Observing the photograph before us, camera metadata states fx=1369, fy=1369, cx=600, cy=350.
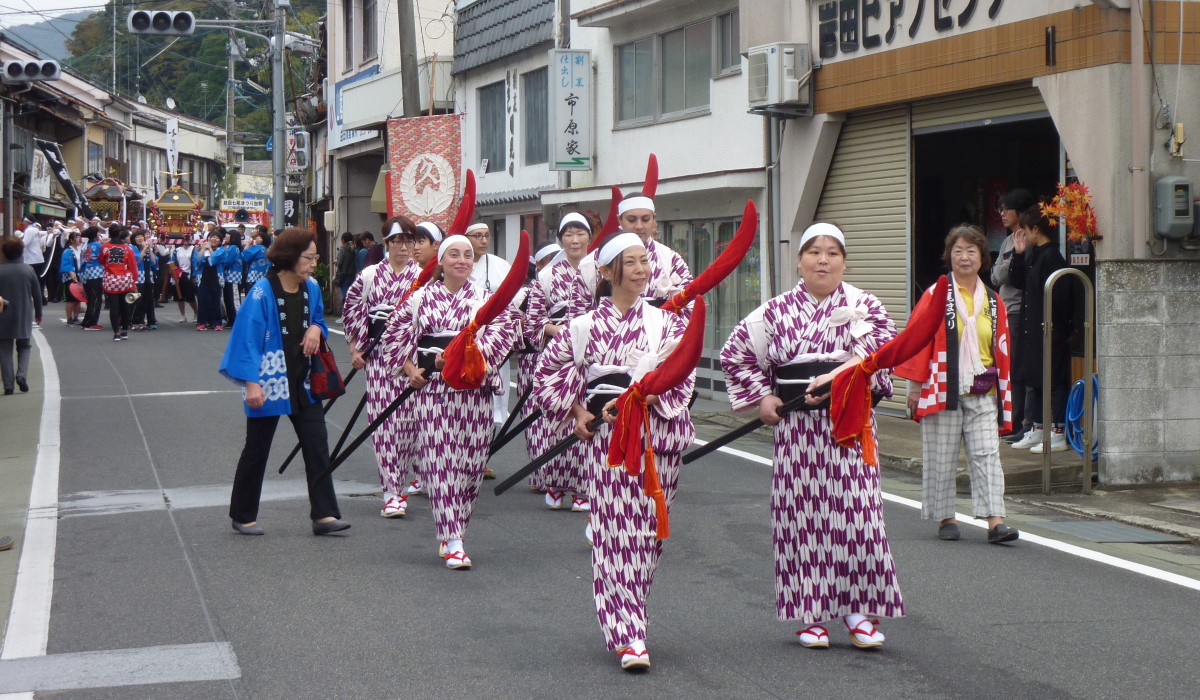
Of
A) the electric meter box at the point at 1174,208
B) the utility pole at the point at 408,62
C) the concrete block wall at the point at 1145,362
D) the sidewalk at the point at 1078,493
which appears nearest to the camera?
the sidewalk at the point at 1078,493

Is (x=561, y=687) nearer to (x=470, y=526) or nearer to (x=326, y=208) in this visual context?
(x=470, y=526)

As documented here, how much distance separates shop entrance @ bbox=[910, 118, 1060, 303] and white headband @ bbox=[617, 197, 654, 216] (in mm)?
6329

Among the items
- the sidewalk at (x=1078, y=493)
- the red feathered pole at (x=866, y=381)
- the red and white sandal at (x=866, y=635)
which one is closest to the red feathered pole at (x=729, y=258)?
the red feathered pole at (x=866, y=381)

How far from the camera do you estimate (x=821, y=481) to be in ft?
18.0

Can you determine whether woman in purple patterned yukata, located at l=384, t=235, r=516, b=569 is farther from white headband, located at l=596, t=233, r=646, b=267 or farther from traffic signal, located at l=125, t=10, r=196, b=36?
traffic signal, located at l=125, t=10, r=196, b=36

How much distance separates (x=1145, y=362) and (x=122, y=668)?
7.58 m

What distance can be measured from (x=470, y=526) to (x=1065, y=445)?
16.8ft

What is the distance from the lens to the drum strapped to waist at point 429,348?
7562 millimetres

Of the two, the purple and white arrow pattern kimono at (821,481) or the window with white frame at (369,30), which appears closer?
the purple and white arrow pattern kimono at (821,481)

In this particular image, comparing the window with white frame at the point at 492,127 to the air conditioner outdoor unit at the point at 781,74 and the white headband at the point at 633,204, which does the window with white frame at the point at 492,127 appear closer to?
the air conditioner outdoor unit at the point at 781,74

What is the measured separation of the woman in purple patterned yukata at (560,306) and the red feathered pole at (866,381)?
359cm

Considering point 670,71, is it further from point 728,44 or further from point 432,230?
point 432,230

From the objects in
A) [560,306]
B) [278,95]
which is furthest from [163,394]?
[278,95]

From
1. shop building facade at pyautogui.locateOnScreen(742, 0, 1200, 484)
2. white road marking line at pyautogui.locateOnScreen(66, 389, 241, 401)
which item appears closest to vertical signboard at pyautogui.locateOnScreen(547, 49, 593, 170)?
shop building facade at pyautogui.locateOnScreen(742, 0, 1200, 484)
